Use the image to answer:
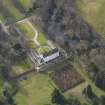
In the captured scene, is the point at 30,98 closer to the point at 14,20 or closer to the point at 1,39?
the point at 1,39

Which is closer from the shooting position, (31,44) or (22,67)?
(22,67)

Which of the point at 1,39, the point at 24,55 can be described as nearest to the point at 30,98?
the point at 24,55

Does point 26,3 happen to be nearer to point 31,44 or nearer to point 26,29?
point 26,29

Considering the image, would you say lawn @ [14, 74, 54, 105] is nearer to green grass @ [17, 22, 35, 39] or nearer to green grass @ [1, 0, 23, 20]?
green grass @ [17, 22, 35, 39]

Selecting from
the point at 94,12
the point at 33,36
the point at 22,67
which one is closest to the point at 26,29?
the point at 33,36

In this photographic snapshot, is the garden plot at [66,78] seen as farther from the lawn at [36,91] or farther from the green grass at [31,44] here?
the green grass at [31,44]

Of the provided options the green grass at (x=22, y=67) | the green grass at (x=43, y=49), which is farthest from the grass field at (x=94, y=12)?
the green grass at (x=22, y=67)
